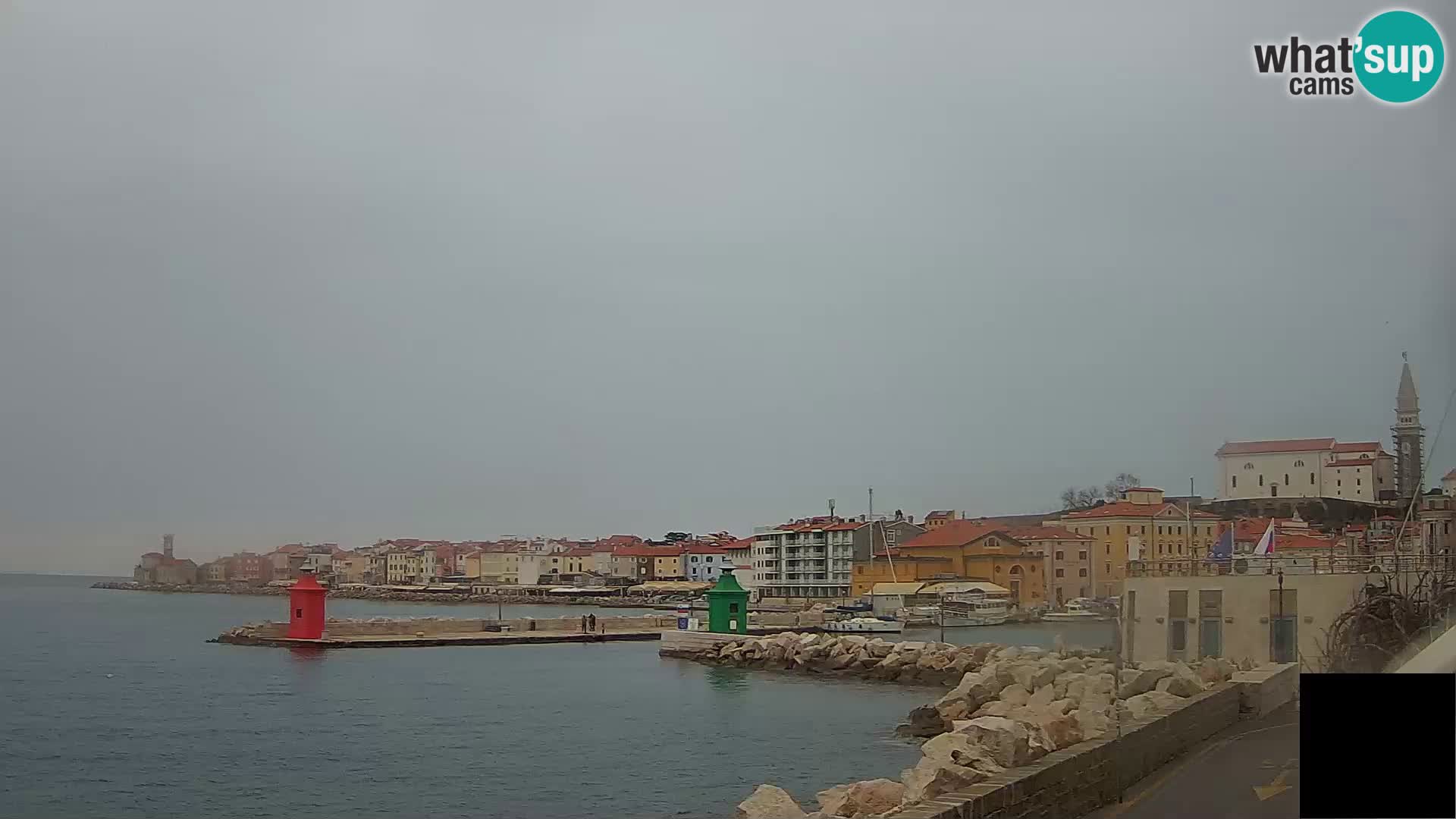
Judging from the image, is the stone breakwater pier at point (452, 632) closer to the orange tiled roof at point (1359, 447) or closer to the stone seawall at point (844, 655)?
the stone seawall at point (844, 655)

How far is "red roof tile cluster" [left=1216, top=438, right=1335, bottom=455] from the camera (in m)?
3.75

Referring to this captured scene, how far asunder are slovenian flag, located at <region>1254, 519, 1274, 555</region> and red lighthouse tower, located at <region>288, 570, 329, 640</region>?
3348 mm

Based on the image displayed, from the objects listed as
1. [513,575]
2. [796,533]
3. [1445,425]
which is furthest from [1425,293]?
[513,575]

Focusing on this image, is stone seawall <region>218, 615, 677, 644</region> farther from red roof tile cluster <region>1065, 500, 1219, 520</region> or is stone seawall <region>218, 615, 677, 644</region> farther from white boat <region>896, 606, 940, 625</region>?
red roof tile cluster <region>1065, 500, 1219, 520</region>

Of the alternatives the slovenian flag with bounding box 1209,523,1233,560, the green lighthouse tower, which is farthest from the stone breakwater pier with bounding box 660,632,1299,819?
the green lighthouse tower

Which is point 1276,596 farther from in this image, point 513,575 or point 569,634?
point 569,634

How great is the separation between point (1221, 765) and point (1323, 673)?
1.60 feet

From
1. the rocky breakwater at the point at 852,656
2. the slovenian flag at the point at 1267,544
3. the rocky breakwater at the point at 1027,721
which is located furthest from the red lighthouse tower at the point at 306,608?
the slovenian flag at the point at 1267,544

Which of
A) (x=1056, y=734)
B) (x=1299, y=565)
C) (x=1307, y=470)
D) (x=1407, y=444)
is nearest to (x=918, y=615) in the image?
(x=1056, y=734)

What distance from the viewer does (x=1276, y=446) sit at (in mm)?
3820

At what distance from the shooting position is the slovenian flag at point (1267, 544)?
387 cm

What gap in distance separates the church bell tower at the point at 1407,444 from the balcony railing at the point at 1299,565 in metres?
0.25

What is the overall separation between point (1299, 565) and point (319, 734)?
3.55 m

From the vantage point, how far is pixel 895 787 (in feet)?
13.7
